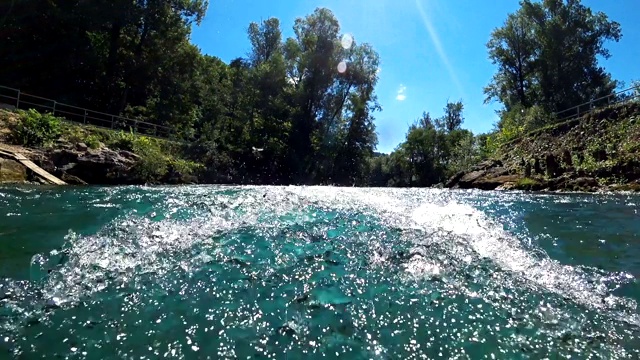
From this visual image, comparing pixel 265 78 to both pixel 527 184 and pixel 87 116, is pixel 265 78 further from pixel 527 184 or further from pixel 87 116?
pixel 527 184

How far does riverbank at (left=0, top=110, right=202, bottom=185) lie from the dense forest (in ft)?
28.7

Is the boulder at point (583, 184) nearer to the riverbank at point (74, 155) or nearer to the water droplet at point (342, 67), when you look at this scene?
the riverbank at point (74, 155)

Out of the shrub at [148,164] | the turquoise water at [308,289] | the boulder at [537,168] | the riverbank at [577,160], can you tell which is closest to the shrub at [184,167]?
the shrub at [148,164]

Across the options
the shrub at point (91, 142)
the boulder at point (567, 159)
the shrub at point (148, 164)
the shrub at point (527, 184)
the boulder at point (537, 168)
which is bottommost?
the shrub at point (148, 164)

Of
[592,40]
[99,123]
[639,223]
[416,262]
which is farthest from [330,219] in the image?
[592,40]

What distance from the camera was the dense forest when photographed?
100 ft

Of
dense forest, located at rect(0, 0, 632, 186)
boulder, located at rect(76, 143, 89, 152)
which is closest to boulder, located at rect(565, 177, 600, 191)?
dense forest, located at rect(0, 0, 632, 186)

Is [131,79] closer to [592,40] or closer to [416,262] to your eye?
[416,262]

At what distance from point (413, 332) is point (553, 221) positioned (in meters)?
6.51

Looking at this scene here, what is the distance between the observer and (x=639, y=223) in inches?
290

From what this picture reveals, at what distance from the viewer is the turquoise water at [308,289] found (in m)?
2.79

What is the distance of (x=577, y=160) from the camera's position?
67.1 feet

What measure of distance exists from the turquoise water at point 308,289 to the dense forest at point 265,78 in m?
25.8

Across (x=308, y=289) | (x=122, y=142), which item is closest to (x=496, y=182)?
(x=308, y=289)
